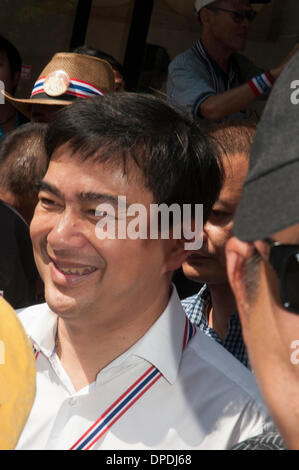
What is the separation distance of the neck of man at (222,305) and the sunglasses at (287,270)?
1.35 m

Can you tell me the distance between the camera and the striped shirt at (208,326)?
2070 millimetres

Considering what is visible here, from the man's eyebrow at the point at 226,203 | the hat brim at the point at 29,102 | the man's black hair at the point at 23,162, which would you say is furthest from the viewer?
the hat brim at the point at 29,102

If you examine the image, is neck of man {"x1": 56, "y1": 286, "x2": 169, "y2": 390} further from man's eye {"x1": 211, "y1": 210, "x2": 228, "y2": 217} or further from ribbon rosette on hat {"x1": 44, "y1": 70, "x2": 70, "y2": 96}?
ribbon rosette on hat {"x1": 44, "y1": 70, "x2": 70, "y2": 96}

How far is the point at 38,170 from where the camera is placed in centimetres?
235

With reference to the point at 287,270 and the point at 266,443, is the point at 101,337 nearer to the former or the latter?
the point at 266,443

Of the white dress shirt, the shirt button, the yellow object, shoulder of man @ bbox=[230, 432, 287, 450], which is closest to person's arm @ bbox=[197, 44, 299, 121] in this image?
the white dress shirt

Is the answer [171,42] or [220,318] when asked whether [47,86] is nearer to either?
[220,318]

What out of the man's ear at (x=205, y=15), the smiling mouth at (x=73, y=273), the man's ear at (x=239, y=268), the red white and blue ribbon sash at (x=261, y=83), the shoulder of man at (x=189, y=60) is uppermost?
the man's ear at (x=205, y=15)

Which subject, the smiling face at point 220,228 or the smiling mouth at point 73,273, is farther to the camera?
the smiling face at point 220,228

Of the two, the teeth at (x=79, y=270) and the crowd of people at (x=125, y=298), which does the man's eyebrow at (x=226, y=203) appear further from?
the teeth at (x=79, y=270)

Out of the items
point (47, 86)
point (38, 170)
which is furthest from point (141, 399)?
point (47, 86)

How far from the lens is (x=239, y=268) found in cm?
91

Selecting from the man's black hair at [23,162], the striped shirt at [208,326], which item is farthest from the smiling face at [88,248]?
the man's black hair at [23,162]

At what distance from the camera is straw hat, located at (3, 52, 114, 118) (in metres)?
3.06
